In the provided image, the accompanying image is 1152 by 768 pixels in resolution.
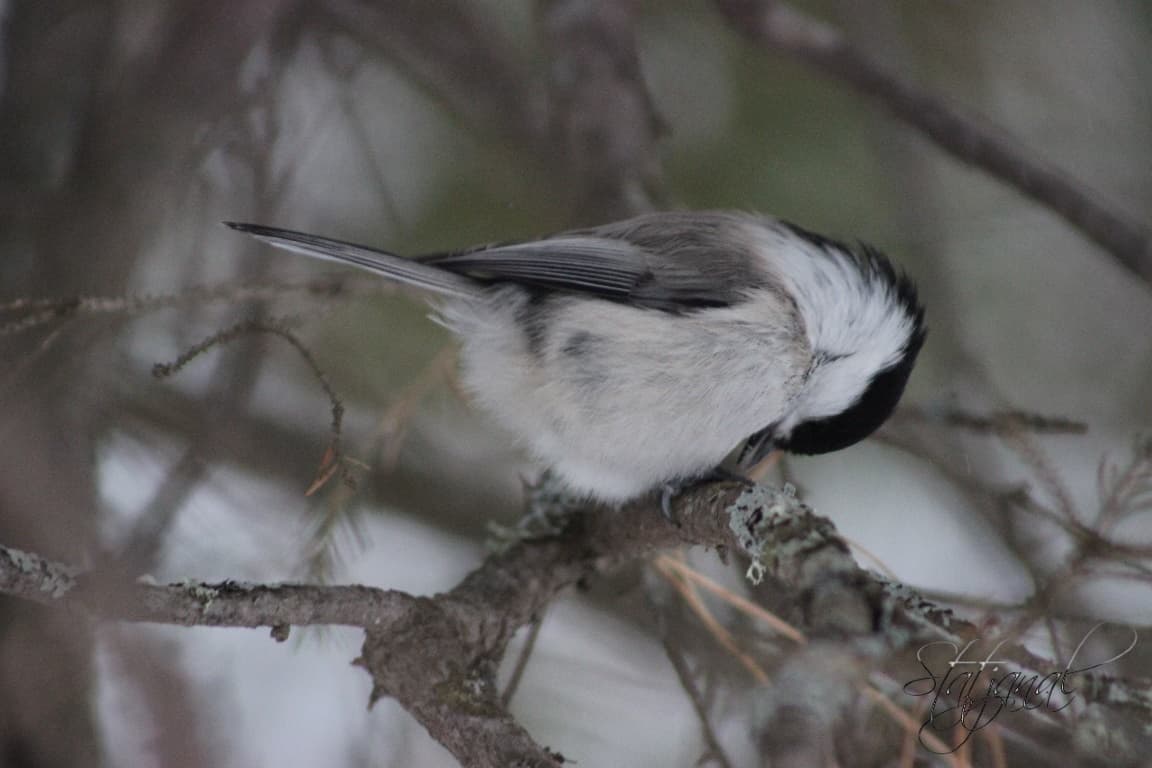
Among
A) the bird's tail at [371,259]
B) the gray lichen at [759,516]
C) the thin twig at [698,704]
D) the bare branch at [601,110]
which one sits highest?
the bare branch at [601,110]

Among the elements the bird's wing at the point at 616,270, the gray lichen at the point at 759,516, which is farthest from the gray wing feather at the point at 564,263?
A: the gray lichen at the point at 759,516

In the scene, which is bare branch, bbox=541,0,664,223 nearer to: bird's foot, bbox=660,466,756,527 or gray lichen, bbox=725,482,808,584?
bird's foot, bbox=660,466,756,527

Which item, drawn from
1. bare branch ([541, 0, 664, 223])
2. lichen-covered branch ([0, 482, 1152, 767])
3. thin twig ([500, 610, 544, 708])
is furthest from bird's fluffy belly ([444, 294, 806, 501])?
bare branch ([541, 0, 664, 223])

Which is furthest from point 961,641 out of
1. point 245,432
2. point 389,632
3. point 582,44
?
point 582,44

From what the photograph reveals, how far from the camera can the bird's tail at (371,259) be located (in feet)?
6.11

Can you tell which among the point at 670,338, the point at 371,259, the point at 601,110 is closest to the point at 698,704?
the point at 670,338

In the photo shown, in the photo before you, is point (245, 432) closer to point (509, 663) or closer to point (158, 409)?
point (158, 409)

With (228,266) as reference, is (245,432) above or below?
below

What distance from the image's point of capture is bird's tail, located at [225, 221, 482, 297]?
6.11 feet

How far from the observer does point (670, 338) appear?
196 centimetres

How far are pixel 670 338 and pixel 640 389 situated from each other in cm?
12

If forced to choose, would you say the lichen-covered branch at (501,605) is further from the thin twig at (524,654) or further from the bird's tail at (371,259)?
the bird's tail at (371,259)

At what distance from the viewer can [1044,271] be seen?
12.8ft

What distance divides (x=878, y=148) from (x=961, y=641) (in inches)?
97.9
